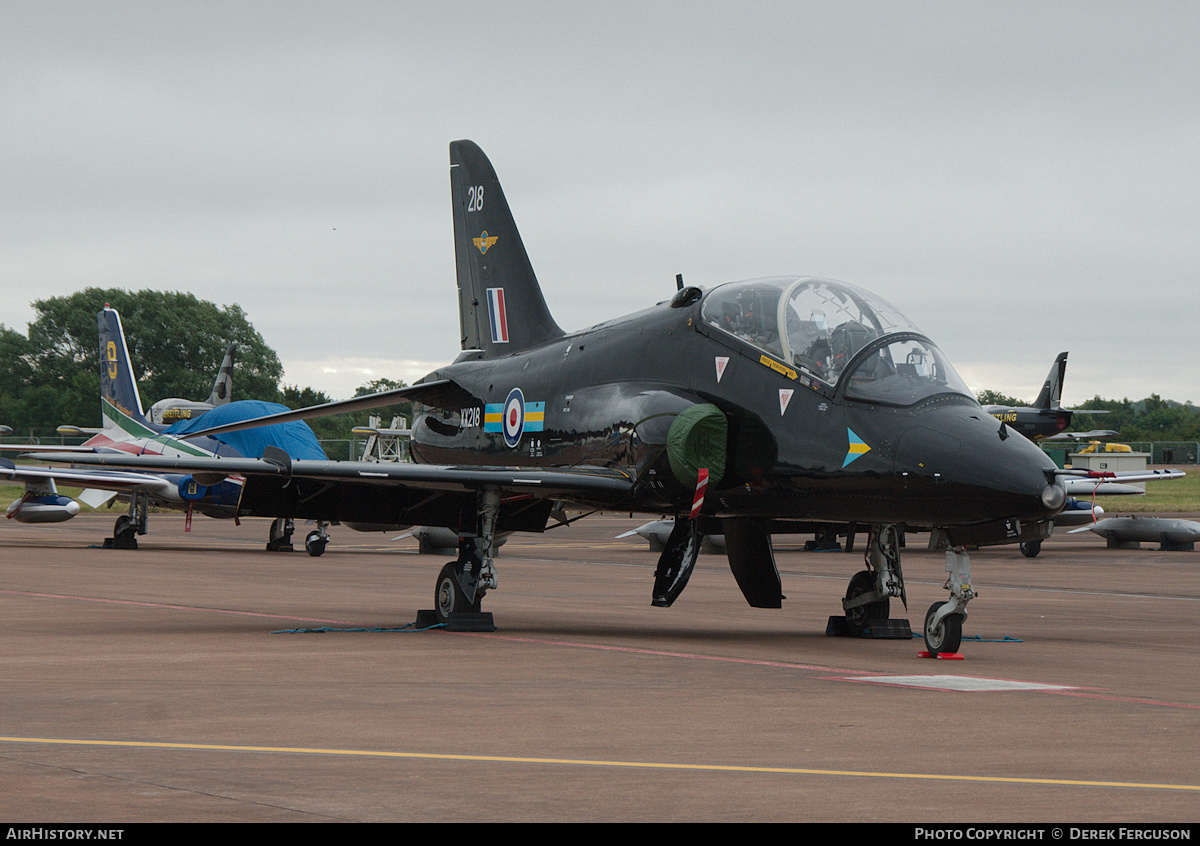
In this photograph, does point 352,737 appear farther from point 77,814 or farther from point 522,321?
point 522,321

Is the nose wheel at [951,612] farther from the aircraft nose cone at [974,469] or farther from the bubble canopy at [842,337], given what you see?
the bubble canopy at [842,337]

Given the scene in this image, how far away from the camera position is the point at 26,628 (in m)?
13.8

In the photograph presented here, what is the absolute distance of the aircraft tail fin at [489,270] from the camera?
58.9ft

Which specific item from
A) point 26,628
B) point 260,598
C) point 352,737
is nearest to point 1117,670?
point 352,737

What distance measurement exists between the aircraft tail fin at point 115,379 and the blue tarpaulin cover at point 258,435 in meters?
5.79

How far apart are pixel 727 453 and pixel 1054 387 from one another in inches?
1222

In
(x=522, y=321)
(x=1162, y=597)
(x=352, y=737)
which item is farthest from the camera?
(x=1162, y=597)

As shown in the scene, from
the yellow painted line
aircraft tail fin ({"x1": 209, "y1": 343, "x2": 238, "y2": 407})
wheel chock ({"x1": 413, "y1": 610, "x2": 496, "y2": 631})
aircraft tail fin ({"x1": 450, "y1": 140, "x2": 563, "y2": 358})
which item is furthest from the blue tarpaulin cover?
the yellow painted line

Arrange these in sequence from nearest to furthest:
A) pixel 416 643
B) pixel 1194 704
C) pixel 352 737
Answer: pixel 352 737
pixel 1194 704
pixel 416 643

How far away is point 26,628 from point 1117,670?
10627 mm

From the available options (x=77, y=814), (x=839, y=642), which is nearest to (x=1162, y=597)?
(x=839, y=642)

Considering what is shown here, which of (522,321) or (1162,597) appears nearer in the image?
(522,321)

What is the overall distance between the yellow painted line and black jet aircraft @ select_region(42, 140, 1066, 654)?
5.00 metres

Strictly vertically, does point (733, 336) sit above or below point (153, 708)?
above
